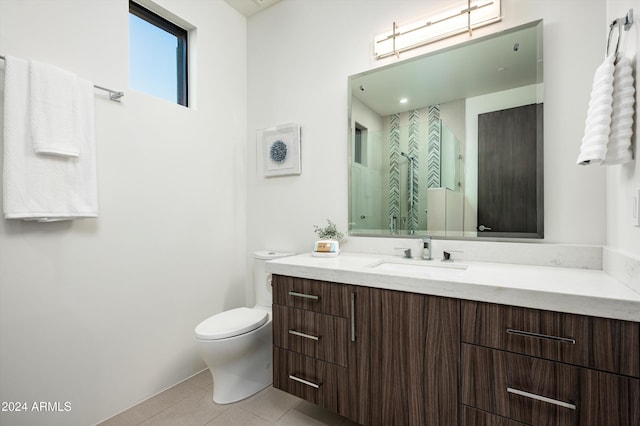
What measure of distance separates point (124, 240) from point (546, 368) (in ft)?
6.74

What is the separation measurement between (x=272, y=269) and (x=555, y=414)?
1.26 m

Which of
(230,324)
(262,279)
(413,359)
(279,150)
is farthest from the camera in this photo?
(279,150)

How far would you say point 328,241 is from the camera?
1879 mm

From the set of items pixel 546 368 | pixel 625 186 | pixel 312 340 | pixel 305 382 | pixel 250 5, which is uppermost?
pixel 250 5

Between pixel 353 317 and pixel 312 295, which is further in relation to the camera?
pixel 312 295

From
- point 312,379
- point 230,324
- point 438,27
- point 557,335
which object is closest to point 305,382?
point 312,379

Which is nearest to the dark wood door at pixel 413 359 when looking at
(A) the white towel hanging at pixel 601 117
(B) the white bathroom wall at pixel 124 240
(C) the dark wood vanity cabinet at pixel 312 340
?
(C) the dark wood vanity cabinet at pixel 312 340

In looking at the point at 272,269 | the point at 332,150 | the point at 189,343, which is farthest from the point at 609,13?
the point at 189,343

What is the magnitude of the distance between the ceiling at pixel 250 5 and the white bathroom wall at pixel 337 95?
46 mm

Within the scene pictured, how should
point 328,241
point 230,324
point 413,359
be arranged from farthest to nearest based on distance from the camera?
point 328,241 < point 230,324 < point 413,359

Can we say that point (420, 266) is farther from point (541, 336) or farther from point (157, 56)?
point (157, 56)

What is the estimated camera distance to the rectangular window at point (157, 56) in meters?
1.92

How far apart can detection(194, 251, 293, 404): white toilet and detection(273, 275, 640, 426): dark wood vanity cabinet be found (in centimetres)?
23

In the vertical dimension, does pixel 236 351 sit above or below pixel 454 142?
below
